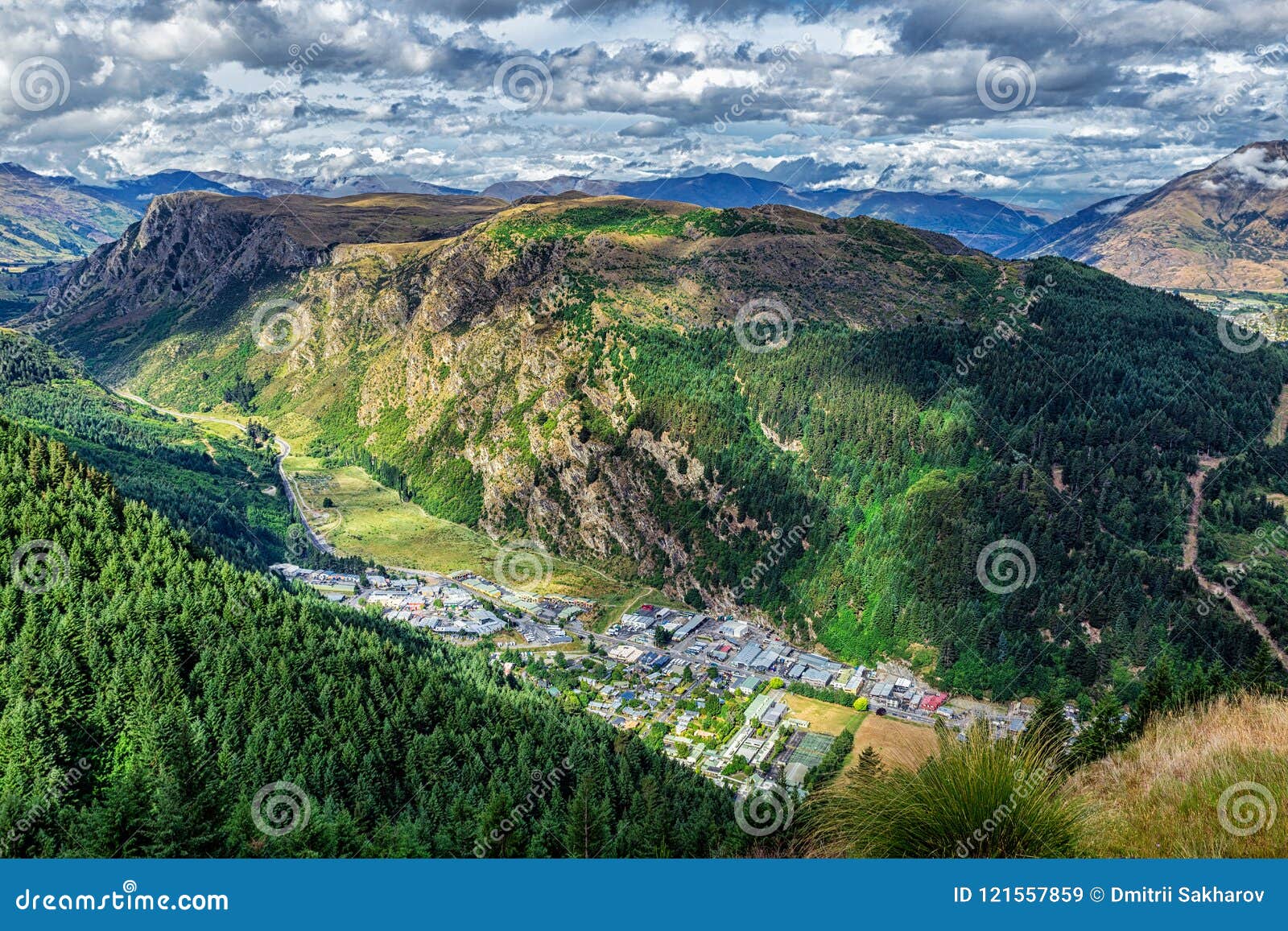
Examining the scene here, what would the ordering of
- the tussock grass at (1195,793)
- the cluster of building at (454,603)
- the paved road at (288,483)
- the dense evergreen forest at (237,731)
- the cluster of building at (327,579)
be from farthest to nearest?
the paved road at (288,483) → the cluster of building at (327,579) → the cluster of building at (454,603) → the dense evergreen forest at (237,731) → the tussock grass at (1195,793)

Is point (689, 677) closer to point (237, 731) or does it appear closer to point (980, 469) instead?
point (980, 469)

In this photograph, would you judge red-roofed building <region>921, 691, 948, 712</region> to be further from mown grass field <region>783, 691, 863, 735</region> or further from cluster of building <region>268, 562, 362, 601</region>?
cluster of building <region>268, 562, 362, 601</region>

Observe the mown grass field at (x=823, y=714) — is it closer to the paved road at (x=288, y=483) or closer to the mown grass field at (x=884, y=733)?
the mown grass field at (x=884, y=733)

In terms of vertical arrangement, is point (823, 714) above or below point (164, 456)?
above

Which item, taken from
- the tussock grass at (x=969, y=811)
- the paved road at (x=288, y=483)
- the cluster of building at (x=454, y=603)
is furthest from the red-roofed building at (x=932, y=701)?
the paved road at (x=288, y=483)

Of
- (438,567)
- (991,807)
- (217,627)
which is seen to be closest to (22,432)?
(217,627)

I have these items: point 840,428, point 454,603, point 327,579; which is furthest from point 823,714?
point 327,579
